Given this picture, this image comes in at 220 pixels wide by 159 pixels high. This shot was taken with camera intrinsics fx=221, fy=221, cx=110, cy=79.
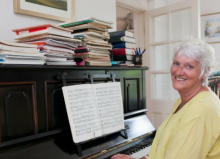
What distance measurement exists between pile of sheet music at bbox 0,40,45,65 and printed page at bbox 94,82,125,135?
44cm

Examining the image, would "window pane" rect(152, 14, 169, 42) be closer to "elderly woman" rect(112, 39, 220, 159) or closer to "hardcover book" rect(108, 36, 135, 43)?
"hardcover book" rect(108, 36, 135, 43)

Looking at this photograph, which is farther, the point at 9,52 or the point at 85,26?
the point at 85,26

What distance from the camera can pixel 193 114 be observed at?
3.46 ft

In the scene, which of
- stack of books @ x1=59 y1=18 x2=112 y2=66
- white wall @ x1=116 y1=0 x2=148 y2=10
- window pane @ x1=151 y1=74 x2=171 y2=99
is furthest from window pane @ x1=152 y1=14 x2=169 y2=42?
stack of books @ x1=59 y1=18 x2=112 y2=66

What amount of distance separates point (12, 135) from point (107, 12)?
1.68 meters

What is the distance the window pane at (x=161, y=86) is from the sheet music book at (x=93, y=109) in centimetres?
163

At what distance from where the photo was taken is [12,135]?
1.17 m

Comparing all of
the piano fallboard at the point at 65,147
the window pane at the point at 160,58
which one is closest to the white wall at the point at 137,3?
the window pane at the point at 160,58

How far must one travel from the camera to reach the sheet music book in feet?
4.41

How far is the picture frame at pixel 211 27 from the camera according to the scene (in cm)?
359

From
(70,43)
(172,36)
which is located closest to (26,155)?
(70,43)

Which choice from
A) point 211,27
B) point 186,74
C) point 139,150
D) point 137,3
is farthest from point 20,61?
point 211,27

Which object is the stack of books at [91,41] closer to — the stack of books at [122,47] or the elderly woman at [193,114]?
the stack of books at [122,47]

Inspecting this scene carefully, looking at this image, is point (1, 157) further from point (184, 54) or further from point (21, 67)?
point (184, 54)
